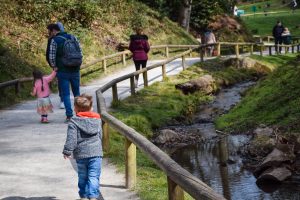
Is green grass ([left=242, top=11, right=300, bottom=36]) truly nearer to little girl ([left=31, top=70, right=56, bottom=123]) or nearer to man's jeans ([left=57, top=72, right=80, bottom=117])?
little girl ([left=31, top=70, right=56, bottom=123])

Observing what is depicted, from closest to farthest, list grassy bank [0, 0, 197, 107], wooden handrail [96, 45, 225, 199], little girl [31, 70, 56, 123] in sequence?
1. wooden handrail [96, 45, 225, 199]
2. little girl [31, 70, 56, 123]
3. grassy bank [0, 0, 197, 107]

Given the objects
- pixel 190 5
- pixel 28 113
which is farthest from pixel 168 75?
pixel 190 5

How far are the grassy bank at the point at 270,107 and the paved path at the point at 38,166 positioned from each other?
4.97 metres

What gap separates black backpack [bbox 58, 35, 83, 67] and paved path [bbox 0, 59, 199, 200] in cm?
144

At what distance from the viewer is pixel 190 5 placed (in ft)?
120

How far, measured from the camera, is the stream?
965cm

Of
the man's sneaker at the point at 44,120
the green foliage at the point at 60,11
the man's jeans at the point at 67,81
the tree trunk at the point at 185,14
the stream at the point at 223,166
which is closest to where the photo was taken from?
the stream at the point at 223,166

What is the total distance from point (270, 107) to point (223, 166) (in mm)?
4779

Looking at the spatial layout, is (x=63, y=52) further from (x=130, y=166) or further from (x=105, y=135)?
(x=130, y=166)

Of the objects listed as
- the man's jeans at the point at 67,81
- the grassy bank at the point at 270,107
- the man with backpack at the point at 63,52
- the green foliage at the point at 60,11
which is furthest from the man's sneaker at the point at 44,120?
the green foliage at the point at 60,11

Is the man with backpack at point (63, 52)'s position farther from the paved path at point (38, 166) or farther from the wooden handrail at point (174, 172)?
the wooden handrail at point (174, 172)

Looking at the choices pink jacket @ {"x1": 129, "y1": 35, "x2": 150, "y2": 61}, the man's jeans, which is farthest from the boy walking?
pink jacket @ {"x1": 129, "y1": 35, "x2": 150, "y2": 61}

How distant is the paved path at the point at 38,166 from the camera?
24.1 feet

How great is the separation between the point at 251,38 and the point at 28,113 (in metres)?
30.3
